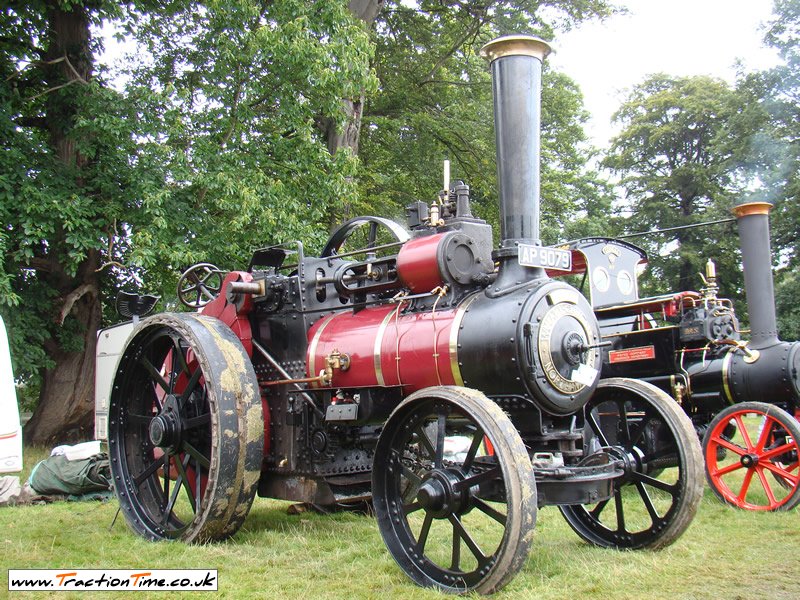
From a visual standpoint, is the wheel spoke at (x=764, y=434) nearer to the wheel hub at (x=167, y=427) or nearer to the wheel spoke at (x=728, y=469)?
→ the wheel spoke at (x=728, y=469)

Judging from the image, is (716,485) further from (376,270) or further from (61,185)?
(61,185)

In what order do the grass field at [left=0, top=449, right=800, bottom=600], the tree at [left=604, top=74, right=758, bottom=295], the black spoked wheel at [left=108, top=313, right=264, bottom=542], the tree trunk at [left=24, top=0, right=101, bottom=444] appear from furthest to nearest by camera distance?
the tree at [left=604, top=74, right=758, bottom=295] → the tree trunk at [left=24, top=0, right=101, bottom=444] → the black spoked wheel at [left=108, top=313, right=264, bottom=542] → the grass field at [left=0, top=449, right=800, bottom=600]

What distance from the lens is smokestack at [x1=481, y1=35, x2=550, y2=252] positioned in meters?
3.92

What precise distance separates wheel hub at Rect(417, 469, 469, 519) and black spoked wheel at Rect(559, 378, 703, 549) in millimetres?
1077

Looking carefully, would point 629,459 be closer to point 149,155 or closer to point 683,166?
point 149,155

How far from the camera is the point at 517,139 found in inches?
155

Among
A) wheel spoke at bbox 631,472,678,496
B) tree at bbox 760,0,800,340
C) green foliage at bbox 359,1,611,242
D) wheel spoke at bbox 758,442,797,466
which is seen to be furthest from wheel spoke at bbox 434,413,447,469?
tree at bbox 760,0,800,340

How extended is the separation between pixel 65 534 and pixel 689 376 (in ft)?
15.9

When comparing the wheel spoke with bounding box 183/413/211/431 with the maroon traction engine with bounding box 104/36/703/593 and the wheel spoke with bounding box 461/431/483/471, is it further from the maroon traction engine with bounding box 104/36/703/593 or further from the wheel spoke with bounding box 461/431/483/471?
the wheel spoke with bounding box 461/431/483/471

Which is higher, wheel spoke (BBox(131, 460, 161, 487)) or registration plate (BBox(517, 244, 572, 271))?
registration plate (BBox(517, 244, 572, 271))

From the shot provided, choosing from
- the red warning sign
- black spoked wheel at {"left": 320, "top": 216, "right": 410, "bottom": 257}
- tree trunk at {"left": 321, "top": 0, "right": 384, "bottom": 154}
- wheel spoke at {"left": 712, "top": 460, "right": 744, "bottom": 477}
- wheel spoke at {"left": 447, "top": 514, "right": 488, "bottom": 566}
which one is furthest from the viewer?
tree trunk at {"left": 321, "top": 0, "right": 384, "bottom": 154}

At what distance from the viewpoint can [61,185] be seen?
8.92 metres

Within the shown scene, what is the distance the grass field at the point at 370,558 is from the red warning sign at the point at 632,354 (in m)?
1.45

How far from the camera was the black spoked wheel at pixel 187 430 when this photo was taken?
14.0 feet
